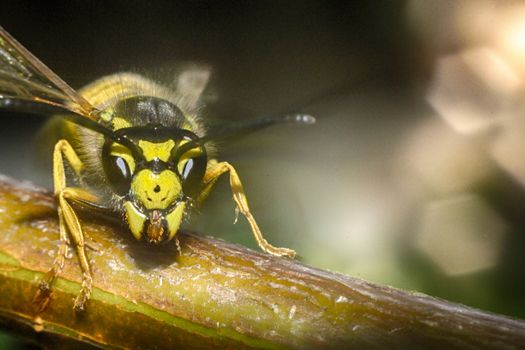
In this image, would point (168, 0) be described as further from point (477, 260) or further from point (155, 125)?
point (477, 260)

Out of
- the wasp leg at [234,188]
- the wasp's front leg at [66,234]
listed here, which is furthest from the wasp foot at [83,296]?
the wasp leg at [234,188]

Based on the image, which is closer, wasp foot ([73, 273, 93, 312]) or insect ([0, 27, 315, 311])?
wasp foot ([73, 273, 93, 312])

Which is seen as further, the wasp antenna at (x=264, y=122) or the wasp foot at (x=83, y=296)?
the wasp antenna at (x=264, y=122)

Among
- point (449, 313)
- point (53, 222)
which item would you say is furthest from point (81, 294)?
point (449, 313)

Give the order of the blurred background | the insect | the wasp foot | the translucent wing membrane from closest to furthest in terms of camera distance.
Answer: the wasp foot → the insect → the translucent wing membrane → the blurred background

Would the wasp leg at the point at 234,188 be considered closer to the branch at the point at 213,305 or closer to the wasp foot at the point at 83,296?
the branch at the point at 213,305

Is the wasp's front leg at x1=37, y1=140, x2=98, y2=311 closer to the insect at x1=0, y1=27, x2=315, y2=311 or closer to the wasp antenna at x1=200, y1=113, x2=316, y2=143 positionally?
the insect at x1=0, y1=27, x2=315, y2=311

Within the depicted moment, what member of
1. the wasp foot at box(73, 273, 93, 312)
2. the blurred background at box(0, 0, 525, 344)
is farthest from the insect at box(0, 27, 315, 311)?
the blurred background at box(0, 0, 525, 344)
